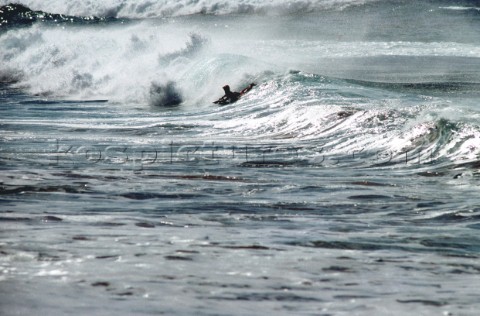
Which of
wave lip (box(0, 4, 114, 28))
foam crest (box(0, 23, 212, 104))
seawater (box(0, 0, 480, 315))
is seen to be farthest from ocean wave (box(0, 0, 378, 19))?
seawater (box(0, 0, 480, 315))

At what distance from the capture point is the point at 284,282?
5195mm

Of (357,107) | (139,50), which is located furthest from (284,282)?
(139,50)

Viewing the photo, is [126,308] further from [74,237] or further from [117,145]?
[117,145]

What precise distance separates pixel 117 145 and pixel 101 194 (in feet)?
15.7

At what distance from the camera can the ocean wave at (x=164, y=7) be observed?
182 ft

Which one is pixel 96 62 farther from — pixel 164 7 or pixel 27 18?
→ pixel 164 7

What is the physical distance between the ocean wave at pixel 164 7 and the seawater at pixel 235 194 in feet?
92.4

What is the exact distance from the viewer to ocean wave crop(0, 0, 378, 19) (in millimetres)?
55625

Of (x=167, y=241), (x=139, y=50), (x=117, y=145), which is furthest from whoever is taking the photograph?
(x=139, y=50)

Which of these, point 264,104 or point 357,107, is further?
point 264,104

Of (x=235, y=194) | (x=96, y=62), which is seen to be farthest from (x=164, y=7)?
(x=235, y=194)

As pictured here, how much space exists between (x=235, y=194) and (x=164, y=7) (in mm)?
51331

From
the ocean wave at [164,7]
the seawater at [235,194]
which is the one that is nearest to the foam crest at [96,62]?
the seawater at [235,194]

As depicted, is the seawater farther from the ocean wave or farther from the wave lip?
the ocean wave
